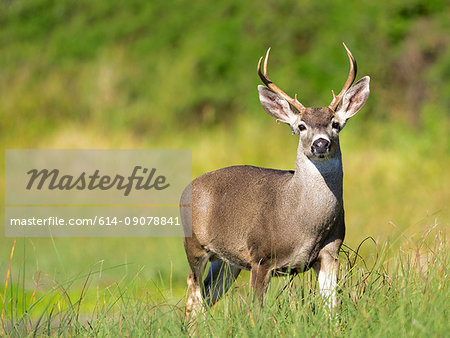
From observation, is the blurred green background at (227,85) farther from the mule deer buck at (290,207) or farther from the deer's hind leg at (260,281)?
the deer's hind leg at (260,281)

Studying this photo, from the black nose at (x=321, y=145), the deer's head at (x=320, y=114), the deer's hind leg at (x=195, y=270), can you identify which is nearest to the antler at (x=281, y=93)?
the deer's head at (x=320, y=114)

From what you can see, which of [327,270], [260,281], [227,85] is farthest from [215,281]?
[227,85]

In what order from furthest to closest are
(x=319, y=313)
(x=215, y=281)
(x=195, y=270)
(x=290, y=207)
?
(x=215, y=281) → (x=195, y=270) → (x=290, y=207) → (x=319, y=313)

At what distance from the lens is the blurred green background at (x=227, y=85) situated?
1312 centimetres

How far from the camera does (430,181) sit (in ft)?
41.6

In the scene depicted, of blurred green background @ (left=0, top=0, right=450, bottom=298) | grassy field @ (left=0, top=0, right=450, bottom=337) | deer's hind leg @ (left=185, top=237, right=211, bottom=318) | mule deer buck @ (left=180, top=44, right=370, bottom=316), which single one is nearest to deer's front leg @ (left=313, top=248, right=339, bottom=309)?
mule deer buck @ (left=180, top=44, right=370, bottom=316)

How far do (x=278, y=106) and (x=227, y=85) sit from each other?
14.4m

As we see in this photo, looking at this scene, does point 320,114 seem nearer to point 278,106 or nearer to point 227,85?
point 278,106

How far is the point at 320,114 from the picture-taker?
17.0 ft

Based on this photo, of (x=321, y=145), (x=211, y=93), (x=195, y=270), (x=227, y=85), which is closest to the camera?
(x=321, y=145)

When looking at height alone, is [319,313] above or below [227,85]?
below

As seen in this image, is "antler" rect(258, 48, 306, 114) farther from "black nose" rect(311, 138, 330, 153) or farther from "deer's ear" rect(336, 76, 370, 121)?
"black nose" rect(311, 138, 330, 153)

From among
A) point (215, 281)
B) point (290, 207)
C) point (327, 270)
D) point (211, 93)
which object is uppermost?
point (211, 93)

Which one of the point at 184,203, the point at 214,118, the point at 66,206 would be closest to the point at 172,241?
the point at 66,206
